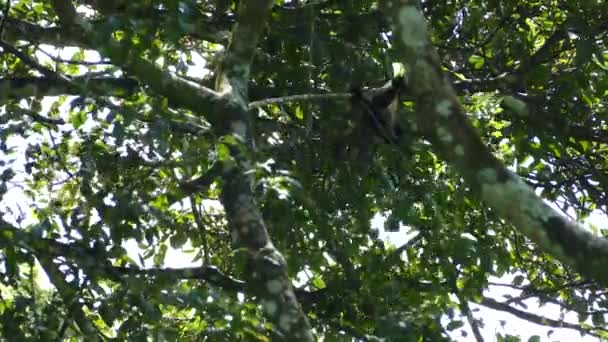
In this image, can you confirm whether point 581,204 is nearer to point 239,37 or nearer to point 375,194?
point 375,194

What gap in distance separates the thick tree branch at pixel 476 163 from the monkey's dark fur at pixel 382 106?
4.01 feet

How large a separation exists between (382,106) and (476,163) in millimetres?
1730

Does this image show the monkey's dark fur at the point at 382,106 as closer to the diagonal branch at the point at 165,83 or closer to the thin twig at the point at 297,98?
the thin twig at the point at 297,98

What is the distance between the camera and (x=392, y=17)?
3.52 m

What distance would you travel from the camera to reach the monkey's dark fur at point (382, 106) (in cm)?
478

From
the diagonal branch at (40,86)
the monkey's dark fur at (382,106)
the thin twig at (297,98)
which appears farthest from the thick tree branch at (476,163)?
the diagonal branch at (40,86)

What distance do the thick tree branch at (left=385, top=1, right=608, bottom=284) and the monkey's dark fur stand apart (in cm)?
122

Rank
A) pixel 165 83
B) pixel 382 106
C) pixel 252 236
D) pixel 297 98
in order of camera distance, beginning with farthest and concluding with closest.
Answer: pixel 382 106 → pixel 297 98 → pixel 165 83 → pixel 252 236

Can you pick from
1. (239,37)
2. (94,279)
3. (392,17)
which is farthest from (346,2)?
(94,279)

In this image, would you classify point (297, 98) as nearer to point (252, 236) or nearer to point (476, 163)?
point (252, 236)

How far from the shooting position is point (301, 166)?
5195 millimetres

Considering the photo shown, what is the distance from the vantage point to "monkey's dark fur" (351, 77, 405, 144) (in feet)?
15.7

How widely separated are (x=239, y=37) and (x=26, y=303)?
5.93 ft

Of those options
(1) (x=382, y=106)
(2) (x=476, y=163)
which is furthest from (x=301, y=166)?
(2) (x=476, y=163)
